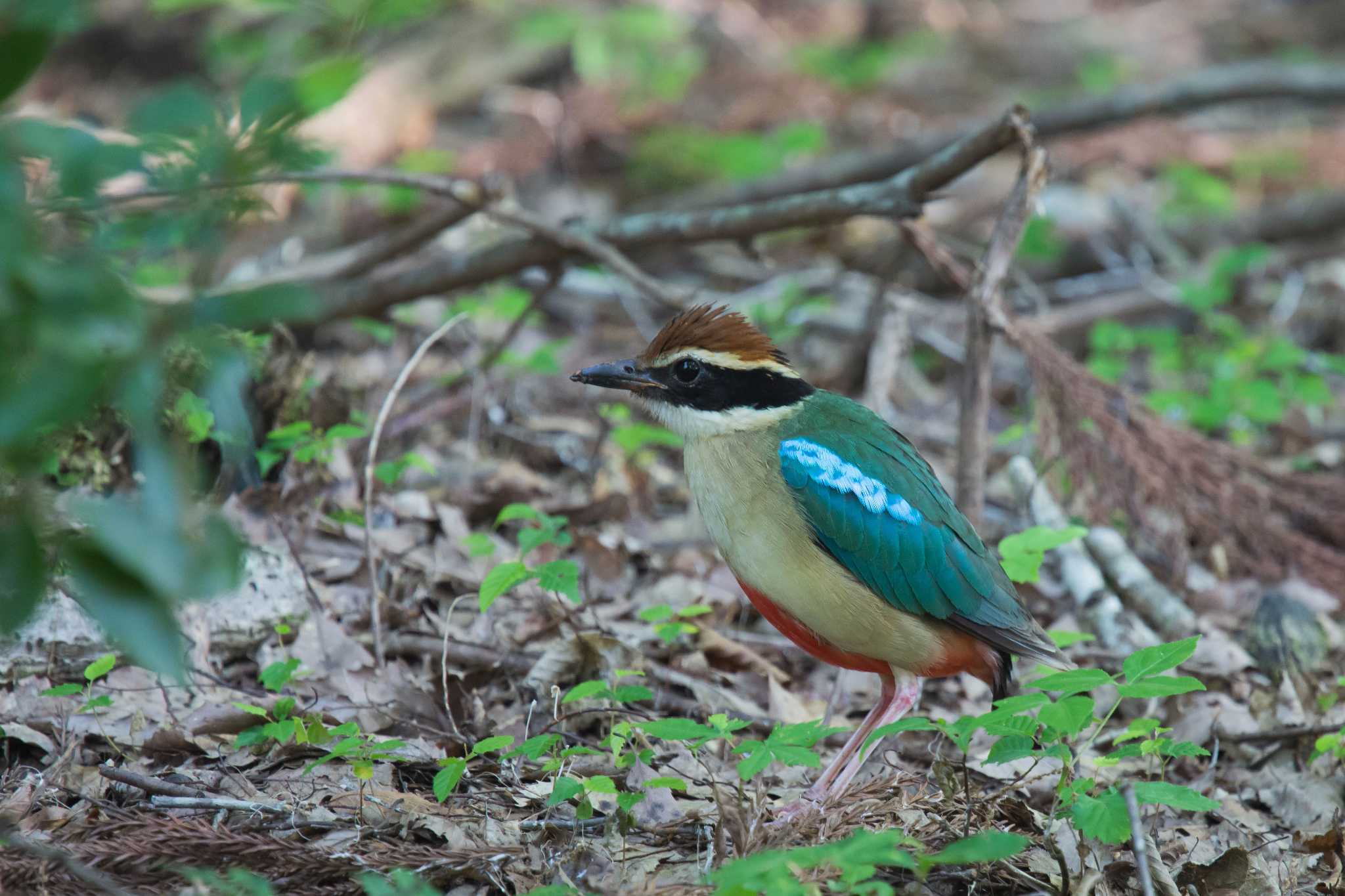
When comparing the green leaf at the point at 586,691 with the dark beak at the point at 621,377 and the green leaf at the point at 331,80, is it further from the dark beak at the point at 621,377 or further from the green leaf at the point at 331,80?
the green leaf at the point at 331,80

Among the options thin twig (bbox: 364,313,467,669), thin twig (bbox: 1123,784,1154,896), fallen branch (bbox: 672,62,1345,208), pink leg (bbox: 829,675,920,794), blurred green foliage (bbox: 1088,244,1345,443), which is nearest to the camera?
thin twig (bbox: 1123,784,1154,896)

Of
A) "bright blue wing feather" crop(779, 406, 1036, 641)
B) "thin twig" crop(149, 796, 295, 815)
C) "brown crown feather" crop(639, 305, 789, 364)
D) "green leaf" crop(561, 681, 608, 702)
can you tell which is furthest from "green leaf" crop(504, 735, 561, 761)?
"brown crown feather" crop(639, 305, 789, 364)

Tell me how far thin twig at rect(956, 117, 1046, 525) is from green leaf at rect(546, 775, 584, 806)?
2.77 m

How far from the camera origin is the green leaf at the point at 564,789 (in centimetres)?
326

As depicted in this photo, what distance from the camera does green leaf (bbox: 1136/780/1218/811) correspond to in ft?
9.99

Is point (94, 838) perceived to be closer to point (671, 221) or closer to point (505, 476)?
point (505, 476)

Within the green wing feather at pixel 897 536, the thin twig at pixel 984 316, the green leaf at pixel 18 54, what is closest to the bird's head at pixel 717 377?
the green wing feather at pixel 897 536

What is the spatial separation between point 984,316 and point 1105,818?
2.79 meters

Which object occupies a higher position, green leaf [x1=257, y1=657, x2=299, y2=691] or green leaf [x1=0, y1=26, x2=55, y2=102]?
green leaf [x1=0, y1=26, x2=55, y2=102]

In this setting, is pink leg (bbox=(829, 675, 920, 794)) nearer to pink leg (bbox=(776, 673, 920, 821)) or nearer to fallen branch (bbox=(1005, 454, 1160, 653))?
pink leg (bbox=(776, 673, 920, 821))

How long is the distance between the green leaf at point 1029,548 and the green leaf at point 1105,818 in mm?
1423

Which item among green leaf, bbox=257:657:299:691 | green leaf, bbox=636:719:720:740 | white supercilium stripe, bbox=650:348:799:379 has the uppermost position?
white supercilium stripe, bbox=650:348:799:379

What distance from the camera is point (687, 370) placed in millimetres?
4496

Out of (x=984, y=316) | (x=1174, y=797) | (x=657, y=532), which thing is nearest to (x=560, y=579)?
(x=1174, y=797)
